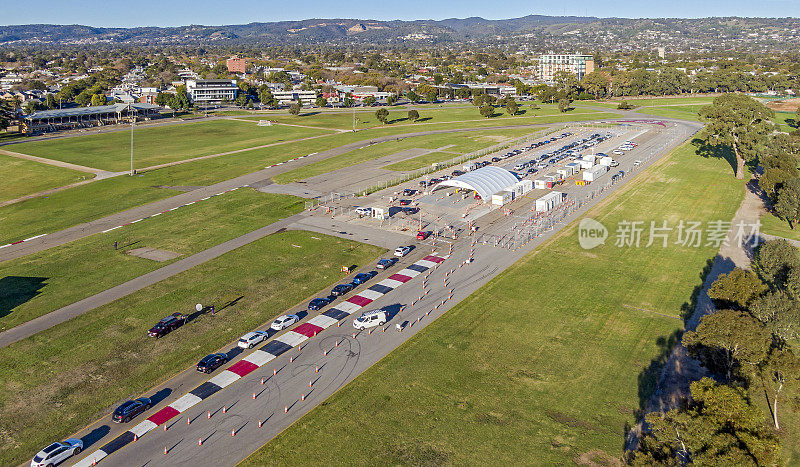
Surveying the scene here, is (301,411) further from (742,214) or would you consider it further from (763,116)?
(763,116)

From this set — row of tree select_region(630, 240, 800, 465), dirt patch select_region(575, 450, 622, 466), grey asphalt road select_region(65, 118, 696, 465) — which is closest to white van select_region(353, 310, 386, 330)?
grey asphalt road select_region(65, 118, 696, 465)

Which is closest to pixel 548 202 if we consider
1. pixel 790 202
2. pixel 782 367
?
pixel 790 202

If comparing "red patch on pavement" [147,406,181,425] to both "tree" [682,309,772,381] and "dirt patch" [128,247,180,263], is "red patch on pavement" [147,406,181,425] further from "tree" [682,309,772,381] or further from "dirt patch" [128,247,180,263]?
"tree" [682,309,772,381]

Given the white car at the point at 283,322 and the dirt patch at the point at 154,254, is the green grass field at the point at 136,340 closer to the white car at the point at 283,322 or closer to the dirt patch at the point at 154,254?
the white car at the point at 283,322

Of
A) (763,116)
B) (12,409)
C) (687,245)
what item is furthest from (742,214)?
(12,409)

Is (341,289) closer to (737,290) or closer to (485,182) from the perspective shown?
(737,290)

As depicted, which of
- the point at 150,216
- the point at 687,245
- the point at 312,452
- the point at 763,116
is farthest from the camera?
the point at 763,116

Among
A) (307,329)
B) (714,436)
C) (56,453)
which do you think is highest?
Result: (714,436)
